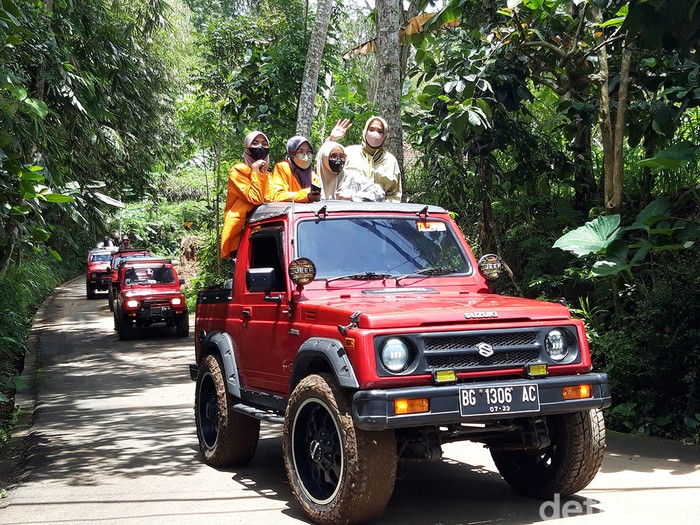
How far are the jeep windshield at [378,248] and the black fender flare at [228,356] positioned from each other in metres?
1.26

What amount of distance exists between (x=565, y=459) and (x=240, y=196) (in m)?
3.84

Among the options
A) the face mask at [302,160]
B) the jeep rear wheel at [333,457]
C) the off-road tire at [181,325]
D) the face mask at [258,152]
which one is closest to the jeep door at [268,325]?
the jeep rear wheel at [333,457]

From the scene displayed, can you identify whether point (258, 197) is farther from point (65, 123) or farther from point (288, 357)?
point (65, 123)

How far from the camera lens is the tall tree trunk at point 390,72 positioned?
11695mm

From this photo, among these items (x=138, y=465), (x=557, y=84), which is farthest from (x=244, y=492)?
(x=557, y=84)

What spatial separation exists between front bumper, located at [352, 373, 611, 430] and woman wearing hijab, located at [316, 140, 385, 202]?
10.1 ft

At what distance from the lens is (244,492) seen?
21.8 ft

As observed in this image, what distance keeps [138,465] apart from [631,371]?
489 centimetres

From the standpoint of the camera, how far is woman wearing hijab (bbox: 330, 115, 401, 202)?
877 cm

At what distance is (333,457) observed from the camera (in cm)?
552

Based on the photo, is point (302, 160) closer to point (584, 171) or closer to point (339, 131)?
point (339, 131)

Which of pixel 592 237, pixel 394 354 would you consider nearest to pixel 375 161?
pixel 592 237

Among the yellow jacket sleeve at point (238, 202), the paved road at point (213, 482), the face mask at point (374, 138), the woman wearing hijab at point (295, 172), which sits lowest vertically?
the paved road at point (213, 482)

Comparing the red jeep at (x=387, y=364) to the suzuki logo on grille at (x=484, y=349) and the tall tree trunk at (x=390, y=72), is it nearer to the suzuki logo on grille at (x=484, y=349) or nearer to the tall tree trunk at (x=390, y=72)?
the suzuki logo on grille at (x=484, y=349)
